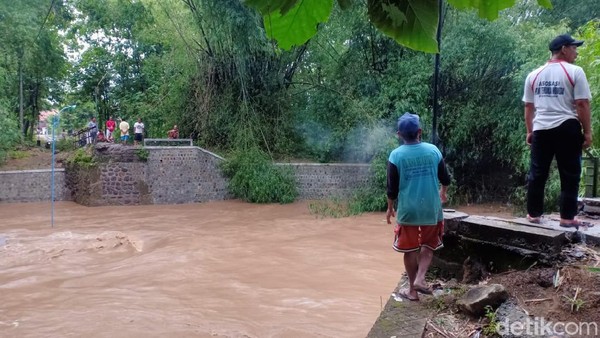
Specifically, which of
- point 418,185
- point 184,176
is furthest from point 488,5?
point 184,176

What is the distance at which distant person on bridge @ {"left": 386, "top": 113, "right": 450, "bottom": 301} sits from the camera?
2.79m

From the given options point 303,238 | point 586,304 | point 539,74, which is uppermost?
point 539,74

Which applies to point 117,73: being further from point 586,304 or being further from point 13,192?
point 586,304

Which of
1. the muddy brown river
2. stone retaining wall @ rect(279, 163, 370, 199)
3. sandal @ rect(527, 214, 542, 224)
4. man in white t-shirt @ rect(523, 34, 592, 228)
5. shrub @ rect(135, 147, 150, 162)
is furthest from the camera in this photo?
stone retaining wall @ rect(279, 163, 370, 199)

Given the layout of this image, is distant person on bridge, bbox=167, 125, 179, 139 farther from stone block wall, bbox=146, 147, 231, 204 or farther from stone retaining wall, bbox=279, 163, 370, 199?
stone retaining wall, bbox=279, 163, 370, 199

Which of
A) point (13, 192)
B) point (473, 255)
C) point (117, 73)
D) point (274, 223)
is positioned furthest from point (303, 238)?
point (117, 73)

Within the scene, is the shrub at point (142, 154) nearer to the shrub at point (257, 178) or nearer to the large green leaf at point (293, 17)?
the shrub at point (257, 178)

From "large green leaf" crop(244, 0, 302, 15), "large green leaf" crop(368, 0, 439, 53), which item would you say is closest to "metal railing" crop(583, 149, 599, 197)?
"large green leaf" crop(368, 0, 439, 53)

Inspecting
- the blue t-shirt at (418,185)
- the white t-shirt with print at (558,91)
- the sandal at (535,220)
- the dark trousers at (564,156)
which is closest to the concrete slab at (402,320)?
the blue t-shirt at (418,185)

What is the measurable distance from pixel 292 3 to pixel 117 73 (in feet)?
65.9

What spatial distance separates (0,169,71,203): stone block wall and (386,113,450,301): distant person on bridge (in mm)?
12742

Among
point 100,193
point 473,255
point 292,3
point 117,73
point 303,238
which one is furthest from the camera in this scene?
point 117,73

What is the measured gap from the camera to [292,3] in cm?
89

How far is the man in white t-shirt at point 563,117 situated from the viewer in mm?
2904
